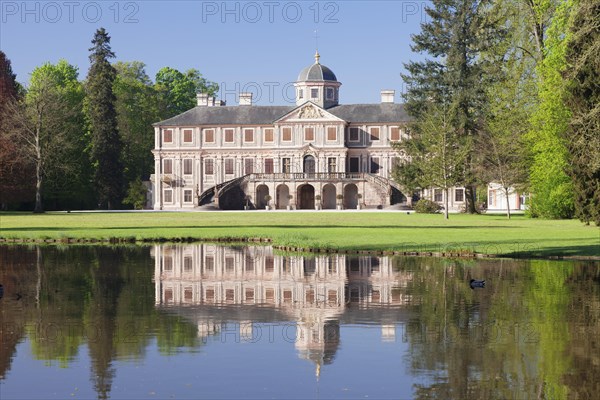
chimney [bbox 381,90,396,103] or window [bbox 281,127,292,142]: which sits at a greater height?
chimney [bbox 381,90,396,103]

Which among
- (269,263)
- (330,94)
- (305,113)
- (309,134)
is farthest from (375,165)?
(269,263)

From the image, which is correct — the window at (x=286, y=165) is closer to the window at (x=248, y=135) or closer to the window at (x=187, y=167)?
the window at (x=248, y=135)

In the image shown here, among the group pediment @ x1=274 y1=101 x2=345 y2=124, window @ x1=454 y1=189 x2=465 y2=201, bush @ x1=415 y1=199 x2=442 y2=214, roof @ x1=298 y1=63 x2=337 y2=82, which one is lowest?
bush @ x1=415 y1=199 x2=442 y2=214

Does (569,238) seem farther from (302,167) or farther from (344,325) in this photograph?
(302,167)

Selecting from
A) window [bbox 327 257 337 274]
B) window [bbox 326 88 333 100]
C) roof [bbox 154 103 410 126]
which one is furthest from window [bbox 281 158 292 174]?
window [bbox 327 257 337 274]

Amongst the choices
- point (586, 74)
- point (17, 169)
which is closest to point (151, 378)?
point (586, 74)

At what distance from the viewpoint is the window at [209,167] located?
83688 mm

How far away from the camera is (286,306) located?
17.0 meters

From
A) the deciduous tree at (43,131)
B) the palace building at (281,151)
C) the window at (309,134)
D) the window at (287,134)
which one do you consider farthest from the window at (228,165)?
the deciduous tree at (43,131)

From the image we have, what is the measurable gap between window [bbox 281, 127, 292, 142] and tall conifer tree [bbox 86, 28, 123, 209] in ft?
43.8

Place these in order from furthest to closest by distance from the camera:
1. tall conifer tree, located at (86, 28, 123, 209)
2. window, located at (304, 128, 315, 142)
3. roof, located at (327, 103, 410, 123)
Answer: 1. roof, located at (327, 103, 410, 123)
2. window, located at (304, 128, 315, 142)
3. tall conifer tree, located at (86, 28, 123, 209)

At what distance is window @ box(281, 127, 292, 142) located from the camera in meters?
82.4

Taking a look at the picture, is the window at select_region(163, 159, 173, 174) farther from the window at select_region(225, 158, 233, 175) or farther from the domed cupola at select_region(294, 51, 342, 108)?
the domed cupola at select_region(294, 51, 342, 108)

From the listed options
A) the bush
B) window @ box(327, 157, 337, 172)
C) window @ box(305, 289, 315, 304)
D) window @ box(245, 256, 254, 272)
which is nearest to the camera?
window @ box(305, 289, 315, 304)
